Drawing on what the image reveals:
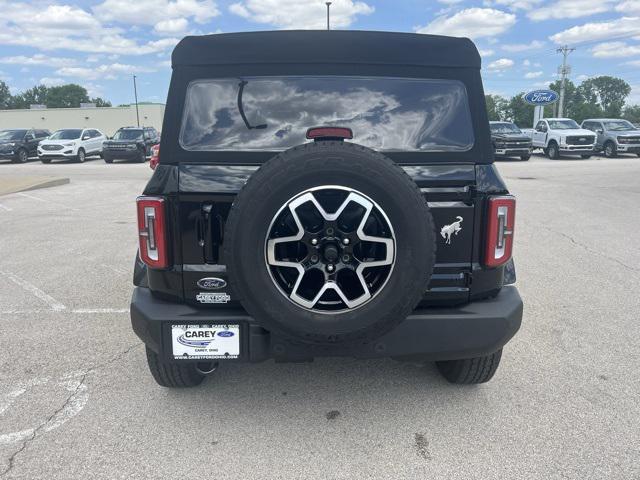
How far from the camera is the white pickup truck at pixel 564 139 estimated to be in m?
24.3

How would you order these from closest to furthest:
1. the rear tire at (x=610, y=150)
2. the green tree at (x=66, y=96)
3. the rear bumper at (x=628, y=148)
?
the rear bumper at (x=628, y=148) → the rear tire at (x=610, y=150) → the green tree at (x=66, y=96)

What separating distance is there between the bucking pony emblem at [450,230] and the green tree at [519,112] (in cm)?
8954

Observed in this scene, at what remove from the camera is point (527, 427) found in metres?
2.89

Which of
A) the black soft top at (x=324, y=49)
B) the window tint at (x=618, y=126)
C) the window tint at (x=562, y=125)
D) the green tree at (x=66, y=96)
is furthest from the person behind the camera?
the green tree at (x=66, y=96)

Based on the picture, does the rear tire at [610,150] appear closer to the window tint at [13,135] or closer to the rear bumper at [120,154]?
the rear bumper at [120,154]

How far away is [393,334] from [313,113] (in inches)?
49.6

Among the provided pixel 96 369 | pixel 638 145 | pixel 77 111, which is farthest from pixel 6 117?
pixel 96 369

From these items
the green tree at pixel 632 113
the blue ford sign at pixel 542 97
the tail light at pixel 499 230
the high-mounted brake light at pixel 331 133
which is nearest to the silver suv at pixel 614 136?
the blue ford sign at pixel 542 97

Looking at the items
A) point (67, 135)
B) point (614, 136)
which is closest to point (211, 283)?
point (67, 135)

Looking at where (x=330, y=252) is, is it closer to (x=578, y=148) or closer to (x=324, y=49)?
(x=324, y=49)

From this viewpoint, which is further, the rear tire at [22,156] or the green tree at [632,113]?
the green tree at [632,113]

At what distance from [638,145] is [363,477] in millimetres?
27518

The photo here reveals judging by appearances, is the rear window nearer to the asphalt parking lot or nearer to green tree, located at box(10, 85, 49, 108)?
the asphalt parking lot

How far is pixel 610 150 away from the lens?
25781mm
